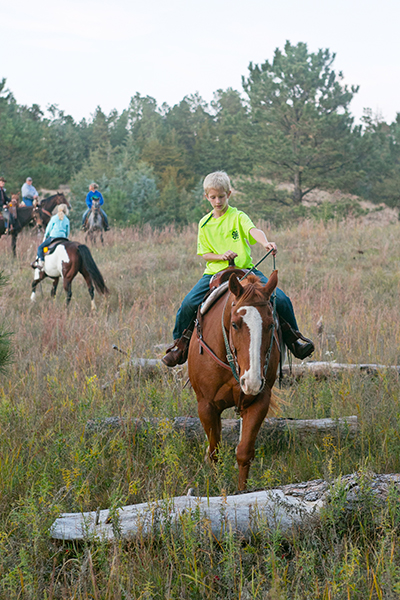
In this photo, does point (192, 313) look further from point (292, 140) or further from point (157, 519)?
point (292, 140)

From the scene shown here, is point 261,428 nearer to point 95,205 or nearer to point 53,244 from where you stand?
point 53,244

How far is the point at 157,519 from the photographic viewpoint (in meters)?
2.52

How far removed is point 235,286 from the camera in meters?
2.81

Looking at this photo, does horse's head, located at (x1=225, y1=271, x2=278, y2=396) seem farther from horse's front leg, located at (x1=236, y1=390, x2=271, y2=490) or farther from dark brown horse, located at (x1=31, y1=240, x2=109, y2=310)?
dark brown horse, located at (x1=31, y1=240, x2=109, y2=310)

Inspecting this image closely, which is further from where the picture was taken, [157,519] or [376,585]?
[157,519]

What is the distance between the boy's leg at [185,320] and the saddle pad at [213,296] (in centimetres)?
25

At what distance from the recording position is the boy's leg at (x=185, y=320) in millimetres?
3885

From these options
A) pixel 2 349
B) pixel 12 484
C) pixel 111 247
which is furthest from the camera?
pixel 111 247

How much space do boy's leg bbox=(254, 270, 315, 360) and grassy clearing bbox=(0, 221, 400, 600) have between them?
0.66m

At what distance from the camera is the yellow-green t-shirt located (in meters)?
3.75

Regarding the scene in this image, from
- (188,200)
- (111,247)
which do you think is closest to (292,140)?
(188,200)

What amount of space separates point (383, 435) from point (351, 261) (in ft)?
25.8

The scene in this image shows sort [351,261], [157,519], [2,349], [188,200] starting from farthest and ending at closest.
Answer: [188,200]
[351,261]
[2,349]
[157,519]

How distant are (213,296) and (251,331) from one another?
2.95ft
